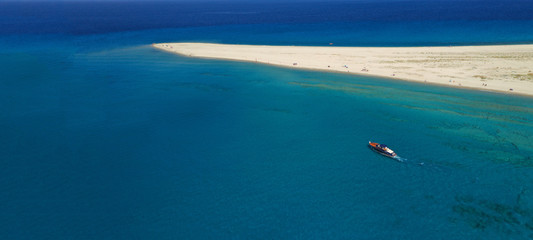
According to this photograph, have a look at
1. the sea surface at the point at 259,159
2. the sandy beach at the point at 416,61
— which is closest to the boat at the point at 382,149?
the sea surface at the point at 259,159

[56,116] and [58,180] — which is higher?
[56,116]

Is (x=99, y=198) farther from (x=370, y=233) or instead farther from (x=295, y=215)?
(x=370, y=233)

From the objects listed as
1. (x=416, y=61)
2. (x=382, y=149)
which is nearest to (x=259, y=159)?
(x=382, y=149)

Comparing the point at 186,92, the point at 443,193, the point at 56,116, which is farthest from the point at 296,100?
the point at 56,116

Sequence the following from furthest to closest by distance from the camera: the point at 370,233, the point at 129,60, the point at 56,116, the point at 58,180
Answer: the point at 129,60
the point at 56,116
the point at 58,180
the point at 370,233

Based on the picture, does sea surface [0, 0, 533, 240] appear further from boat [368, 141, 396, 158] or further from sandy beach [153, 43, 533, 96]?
sandy beach [153, 43, 533, 96]

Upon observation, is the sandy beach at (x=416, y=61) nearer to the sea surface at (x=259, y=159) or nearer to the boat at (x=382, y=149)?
the sea surface at (x=259, y=159)

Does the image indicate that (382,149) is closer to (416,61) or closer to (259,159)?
(259,159)
